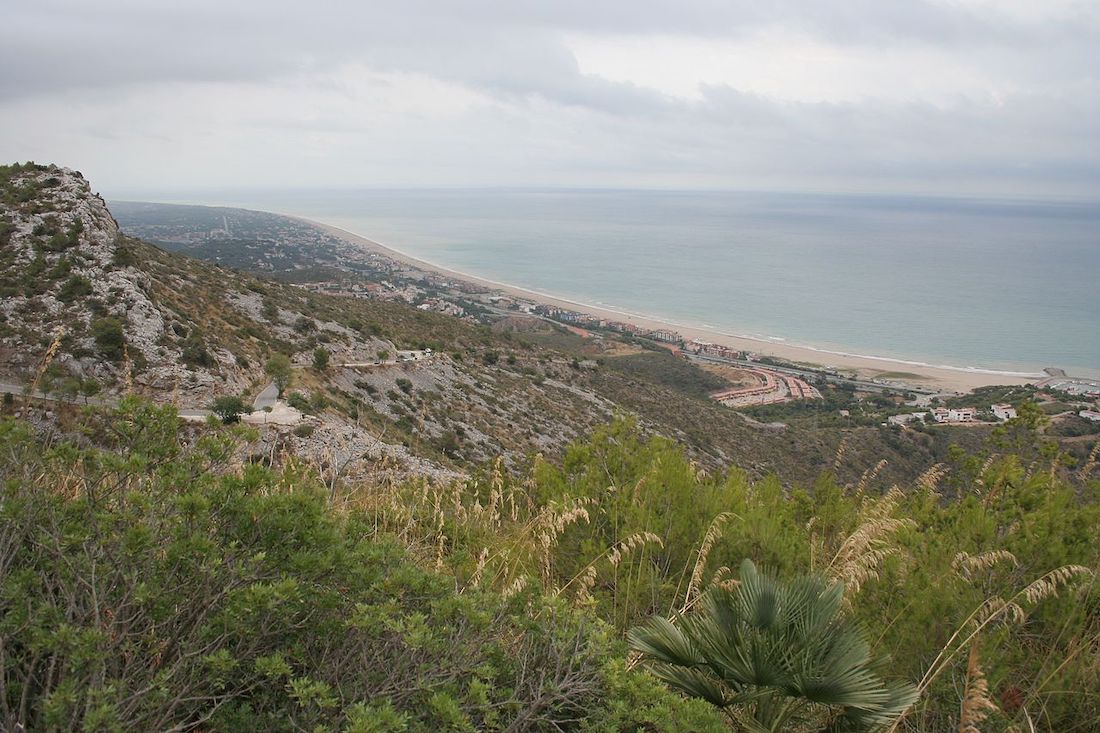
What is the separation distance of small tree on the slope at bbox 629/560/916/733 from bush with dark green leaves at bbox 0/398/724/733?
1.78 ft

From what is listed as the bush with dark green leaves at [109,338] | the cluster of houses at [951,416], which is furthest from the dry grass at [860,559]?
the cluster of houses at [951,416]

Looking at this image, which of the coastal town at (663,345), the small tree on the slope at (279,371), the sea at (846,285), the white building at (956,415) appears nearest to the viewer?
the small tree on the slope at (279,371)

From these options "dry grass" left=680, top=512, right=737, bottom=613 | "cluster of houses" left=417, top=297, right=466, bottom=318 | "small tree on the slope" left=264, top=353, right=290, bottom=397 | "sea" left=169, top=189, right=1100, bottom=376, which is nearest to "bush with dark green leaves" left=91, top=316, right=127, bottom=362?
"small tree on the slope" left=264, top=353, right=290, bottom=397

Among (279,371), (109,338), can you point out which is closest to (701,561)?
(279,371)

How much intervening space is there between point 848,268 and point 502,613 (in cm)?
14020

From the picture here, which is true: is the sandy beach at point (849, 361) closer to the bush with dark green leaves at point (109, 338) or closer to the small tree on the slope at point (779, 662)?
the bush with dark green leaves at point (109, 338)

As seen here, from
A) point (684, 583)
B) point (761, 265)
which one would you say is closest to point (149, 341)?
point (684, 583)

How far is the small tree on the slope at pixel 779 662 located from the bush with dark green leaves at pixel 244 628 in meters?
0.54

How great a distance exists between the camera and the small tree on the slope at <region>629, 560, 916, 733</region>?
8.25 feet

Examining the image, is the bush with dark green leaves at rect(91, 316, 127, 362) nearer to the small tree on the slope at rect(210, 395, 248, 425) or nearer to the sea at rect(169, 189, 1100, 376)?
the small tree on the slope at rect(210, 395, 248, 425)

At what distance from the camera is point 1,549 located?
2002 mm

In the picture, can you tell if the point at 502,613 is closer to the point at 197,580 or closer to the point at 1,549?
the point at 197,580

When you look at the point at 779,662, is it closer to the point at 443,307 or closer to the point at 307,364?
the point at 307,364

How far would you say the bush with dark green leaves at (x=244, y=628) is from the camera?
172cm
